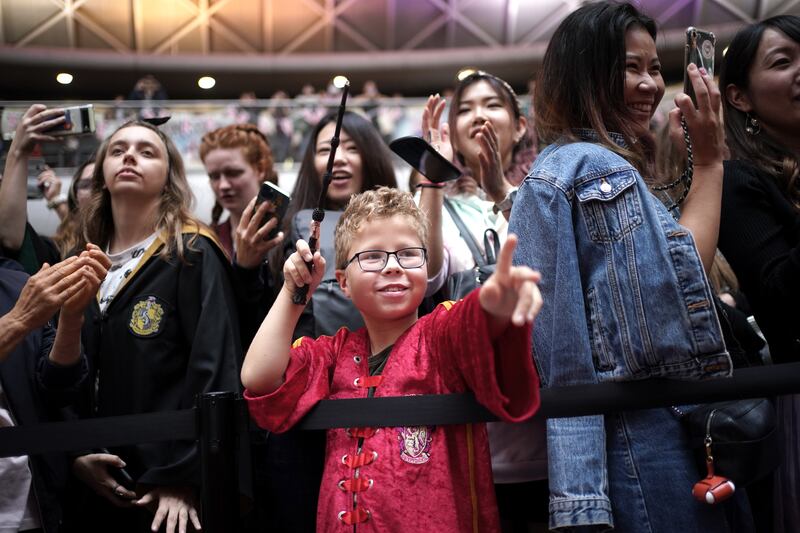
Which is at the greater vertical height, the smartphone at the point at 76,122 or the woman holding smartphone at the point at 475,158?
the smartphone at the point at 76,122

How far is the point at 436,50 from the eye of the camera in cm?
2003

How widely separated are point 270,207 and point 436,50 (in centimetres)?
1839

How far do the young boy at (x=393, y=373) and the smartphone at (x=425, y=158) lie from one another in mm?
264

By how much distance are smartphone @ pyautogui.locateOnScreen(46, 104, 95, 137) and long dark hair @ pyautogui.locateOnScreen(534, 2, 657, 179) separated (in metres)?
1.94

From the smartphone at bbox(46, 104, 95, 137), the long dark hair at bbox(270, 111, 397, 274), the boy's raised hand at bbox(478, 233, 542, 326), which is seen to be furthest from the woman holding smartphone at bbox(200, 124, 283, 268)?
the boy's raised hand at bbox(478, 233, 542, 326)

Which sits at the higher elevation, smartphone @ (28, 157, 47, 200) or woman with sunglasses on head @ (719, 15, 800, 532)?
smartphone @ (28, 157, 47, 200)

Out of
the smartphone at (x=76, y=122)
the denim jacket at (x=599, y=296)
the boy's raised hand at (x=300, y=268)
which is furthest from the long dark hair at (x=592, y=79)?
the smartphone at (x=76, y=122)

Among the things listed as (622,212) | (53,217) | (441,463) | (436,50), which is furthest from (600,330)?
(436,50)

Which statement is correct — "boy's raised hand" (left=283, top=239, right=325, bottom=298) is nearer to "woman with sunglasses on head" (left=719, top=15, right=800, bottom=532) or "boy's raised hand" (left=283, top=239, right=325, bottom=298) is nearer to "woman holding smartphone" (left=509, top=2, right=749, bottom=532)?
"woman holding smartphone" (left=509, top=2, right=749, bottom=532)

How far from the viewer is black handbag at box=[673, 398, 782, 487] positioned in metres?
1.66

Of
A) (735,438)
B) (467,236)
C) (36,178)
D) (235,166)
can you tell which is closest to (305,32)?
(36,178)

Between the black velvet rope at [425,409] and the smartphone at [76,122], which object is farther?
the smartphone at [76,122]

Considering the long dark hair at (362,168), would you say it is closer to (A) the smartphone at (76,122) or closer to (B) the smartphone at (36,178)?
(A) the smartphone at (76,122)

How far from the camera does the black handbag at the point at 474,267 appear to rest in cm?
240
